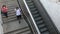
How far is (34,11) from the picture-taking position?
43.5ft

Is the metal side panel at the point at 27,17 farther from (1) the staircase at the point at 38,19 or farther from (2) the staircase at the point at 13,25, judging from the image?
(1) the staircase at the point at 38,19

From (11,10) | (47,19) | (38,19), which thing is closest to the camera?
(47,19)

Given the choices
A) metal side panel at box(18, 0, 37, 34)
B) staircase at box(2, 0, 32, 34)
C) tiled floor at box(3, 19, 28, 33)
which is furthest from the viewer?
tiled floor at box(3, 19, 28, 33)

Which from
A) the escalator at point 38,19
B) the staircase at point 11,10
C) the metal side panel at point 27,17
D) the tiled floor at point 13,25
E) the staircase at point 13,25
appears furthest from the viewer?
the staircase at point 11,10

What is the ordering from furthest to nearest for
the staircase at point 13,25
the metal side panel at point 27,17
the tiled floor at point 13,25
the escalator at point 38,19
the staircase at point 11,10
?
the staircase at point 11,10 → the tiled floor at point 13,25 → the staircase at point 13,25 → the escalator at point 38,19 → the metal side panel at point 27,17

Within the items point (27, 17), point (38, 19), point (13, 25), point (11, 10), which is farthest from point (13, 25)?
point (11, 10)

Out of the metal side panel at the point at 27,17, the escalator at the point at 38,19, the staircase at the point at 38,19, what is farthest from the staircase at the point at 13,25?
the staircase at the point at 38,19

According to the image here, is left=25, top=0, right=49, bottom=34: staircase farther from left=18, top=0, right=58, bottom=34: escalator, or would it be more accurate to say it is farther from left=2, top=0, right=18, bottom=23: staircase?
left=2, top=0, right=18, bottom=23: staircase

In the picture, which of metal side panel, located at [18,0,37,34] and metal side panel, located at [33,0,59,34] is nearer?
metal side panel, located at [18,0,37,34]

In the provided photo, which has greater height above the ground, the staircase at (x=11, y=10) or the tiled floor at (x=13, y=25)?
the staircase at (x=11, y=10)

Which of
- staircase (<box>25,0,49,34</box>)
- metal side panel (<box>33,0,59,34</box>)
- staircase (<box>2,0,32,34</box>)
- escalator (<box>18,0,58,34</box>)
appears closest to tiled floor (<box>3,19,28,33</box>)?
staircase (<box>2,0,32,34</box>)

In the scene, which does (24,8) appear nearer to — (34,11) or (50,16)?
(34,11)

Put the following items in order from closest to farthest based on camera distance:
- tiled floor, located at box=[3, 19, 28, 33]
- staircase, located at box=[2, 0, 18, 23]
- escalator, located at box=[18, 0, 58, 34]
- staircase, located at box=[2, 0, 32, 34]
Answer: escalator, located at box=[18, 0, 58, 34], staircase, located at box=[2, 0, 32, 34], tiled floor, located at box=[3, 19, 28, 33], staircase, located at box=[2, 0, 18, 23]

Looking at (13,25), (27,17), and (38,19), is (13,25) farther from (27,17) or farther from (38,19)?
(38,19)
